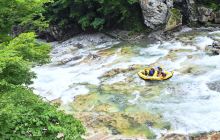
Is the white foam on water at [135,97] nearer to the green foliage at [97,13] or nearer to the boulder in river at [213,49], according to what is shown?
the boulder in river at [213,49]

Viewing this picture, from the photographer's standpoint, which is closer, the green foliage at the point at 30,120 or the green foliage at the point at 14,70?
the green foliage at the point at 30,120

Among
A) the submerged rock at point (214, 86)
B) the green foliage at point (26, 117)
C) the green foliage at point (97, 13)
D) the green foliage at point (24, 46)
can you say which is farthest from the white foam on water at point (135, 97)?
the green foliage at point (97, 13)

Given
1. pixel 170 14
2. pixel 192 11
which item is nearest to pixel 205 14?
pixel 192 11

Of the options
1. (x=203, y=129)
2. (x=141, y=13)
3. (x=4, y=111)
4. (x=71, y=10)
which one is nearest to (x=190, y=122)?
(x=203, y=129)

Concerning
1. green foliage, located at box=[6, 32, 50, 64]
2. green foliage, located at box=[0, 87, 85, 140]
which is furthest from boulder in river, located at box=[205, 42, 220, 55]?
green foliage, located at box=[0, 87, 85, 140]

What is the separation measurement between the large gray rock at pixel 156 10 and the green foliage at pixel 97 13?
0.89 meters

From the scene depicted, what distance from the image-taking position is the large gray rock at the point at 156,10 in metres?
24.7

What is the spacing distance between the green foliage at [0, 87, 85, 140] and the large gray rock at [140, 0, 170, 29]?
1767 centimetres

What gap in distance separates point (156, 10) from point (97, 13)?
468 centimetres

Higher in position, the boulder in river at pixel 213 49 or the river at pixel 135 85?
the boulder in river at pixel 213 49

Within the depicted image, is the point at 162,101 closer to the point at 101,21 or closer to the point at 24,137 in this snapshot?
the point at 24,137

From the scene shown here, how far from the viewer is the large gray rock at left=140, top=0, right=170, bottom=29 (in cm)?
2472

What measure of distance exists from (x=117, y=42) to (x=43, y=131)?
17071mm

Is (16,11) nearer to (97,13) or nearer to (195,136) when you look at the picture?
(195,136)
